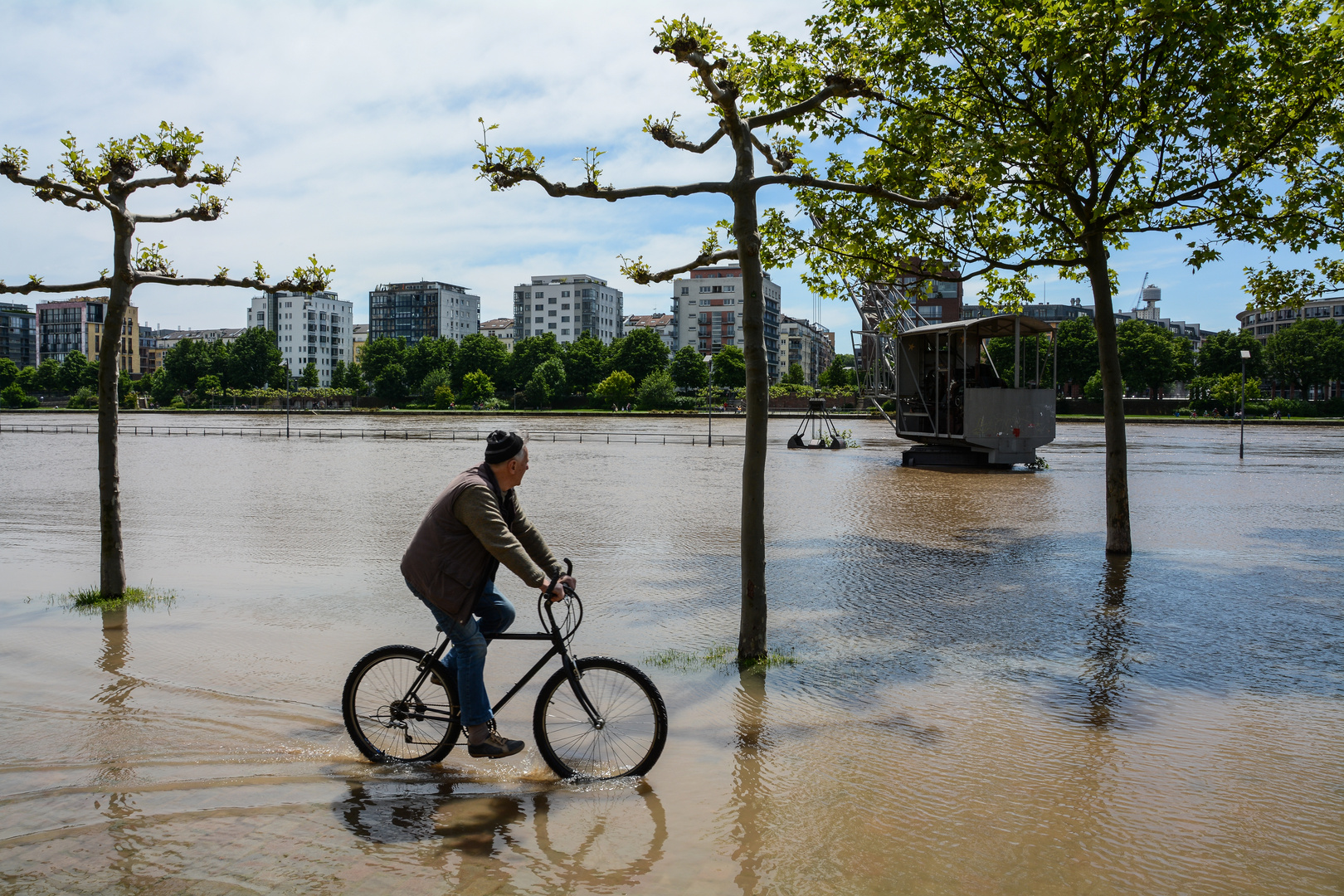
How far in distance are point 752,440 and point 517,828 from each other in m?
3.51

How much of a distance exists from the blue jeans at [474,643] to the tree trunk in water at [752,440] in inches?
99.0

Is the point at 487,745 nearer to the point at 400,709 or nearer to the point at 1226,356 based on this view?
the point at 400,709

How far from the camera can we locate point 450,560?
4609 mm

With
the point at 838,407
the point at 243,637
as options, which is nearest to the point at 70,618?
the point at 243,637

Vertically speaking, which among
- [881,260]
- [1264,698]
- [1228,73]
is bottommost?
[1264,698]

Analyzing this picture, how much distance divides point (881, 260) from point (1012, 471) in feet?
52.9

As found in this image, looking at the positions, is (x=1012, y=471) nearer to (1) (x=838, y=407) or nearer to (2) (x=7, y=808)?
(2) (x=7, y=808)

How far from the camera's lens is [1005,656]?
24.5ft

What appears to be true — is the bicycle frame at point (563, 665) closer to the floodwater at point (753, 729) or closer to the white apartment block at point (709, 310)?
the floodwater at point (753, 729)

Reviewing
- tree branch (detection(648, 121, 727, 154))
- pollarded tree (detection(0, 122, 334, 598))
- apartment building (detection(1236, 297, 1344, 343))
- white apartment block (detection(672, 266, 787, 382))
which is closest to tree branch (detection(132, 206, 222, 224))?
pollarded tree (detection(0, 122, 334, 598))

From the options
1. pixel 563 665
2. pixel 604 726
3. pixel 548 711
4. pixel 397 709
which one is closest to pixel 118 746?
pixel 397 709

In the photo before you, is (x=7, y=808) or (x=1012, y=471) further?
(x=1012, y=471)

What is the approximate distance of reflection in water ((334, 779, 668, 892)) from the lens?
3.93 metres

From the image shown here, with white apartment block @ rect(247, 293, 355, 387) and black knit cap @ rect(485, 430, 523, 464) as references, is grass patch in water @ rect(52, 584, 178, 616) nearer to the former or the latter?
black knit cap @ rect(485, 430, 523, 464)
